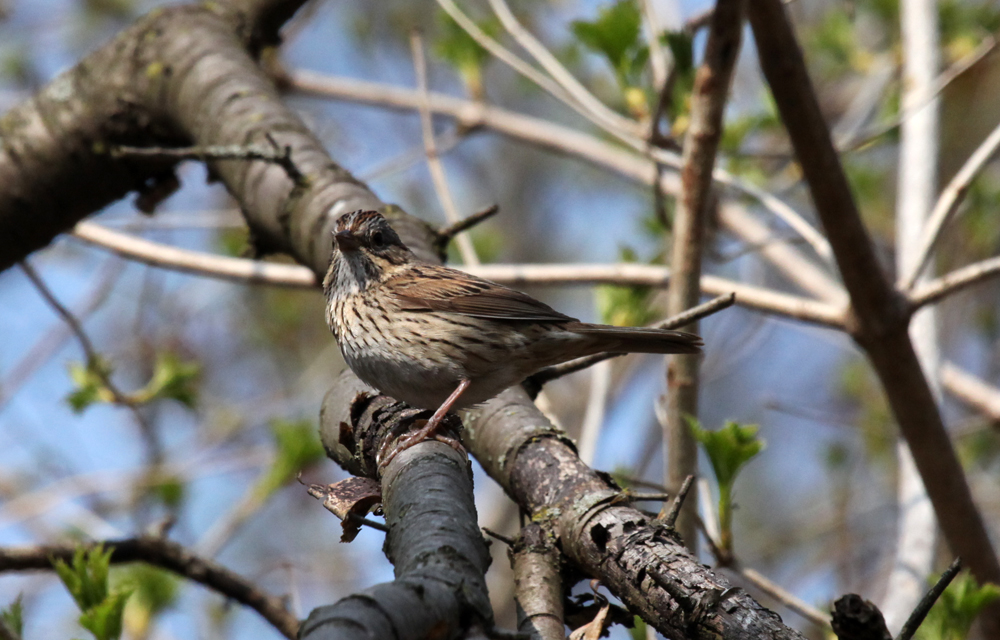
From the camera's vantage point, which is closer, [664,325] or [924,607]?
[924,607]

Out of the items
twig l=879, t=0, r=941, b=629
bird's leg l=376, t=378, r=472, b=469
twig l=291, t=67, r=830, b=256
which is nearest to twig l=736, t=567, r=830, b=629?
twig l=879, t=0, r=941, b=629

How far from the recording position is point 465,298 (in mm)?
3791

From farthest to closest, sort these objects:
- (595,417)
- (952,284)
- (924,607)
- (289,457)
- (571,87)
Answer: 1. (289,457)
2. (571,87)
3. (595,417)
4. (952,284)
5. (924,607)

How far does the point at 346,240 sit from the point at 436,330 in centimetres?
53

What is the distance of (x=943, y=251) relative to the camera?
7.80 m

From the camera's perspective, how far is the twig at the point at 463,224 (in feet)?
11.1

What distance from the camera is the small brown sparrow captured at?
11.1 ft

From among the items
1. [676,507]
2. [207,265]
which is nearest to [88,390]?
[207,265]

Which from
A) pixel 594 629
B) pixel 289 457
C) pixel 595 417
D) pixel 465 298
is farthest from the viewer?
pixel 289 457

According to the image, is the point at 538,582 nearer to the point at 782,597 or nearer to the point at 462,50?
the point at 782,597

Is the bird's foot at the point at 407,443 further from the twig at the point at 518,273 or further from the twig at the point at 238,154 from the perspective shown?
the twig at the point at 518,273

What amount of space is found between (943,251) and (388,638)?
7.60 m

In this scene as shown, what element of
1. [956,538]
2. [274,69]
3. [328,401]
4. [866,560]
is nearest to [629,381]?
[866,560]

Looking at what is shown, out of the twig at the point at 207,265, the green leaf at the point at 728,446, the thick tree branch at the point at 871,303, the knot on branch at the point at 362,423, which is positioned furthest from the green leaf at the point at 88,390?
the thick tree branch at the point at 871,303
